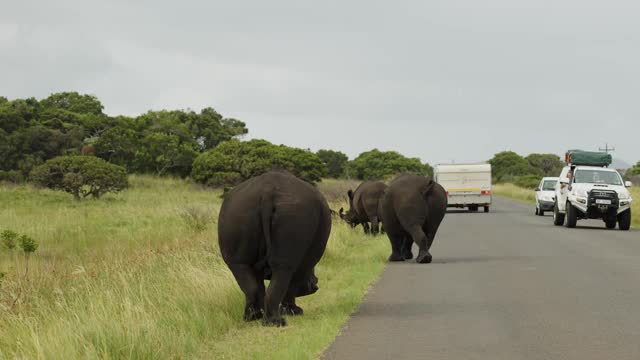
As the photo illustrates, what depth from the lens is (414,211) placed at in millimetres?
17156

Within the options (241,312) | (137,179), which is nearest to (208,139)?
(137,179)

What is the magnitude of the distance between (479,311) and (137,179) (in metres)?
48.3

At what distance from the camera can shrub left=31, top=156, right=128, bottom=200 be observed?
134ft

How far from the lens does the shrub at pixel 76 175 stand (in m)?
40.9

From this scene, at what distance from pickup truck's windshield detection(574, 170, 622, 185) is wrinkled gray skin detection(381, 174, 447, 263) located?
49.8 feet

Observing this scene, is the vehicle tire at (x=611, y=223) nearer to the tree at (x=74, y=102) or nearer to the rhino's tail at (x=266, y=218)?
the rhino's tail at (x=266, y=218)

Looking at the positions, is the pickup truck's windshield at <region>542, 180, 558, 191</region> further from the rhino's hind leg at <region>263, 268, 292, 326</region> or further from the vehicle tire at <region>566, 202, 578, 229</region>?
the rhino's hind leg at <region>263, 268, 292, 326</region>

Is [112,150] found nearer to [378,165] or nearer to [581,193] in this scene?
[581,193]

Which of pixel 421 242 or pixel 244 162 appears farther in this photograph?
pixel 244 162

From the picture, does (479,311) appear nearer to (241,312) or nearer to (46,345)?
(241,312)

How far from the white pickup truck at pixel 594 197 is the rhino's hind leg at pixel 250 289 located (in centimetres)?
2216

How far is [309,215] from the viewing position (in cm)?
960

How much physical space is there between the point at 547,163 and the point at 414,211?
16425 cm

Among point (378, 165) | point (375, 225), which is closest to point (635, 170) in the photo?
point (378, 165)
